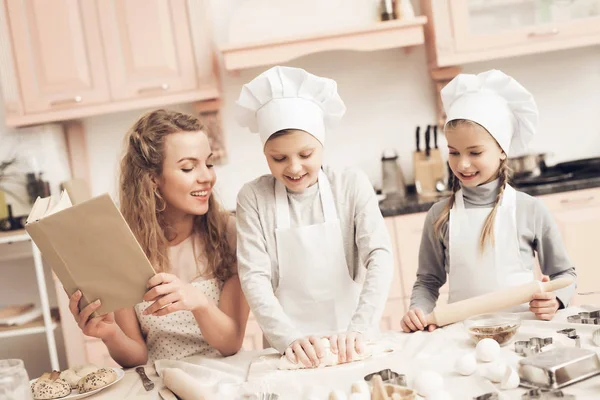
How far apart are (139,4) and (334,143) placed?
1.11 m

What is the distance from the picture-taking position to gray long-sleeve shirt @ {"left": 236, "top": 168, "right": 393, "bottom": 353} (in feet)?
4.70

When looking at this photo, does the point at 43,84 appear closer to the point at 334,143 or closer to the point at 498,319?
the point at 334,143

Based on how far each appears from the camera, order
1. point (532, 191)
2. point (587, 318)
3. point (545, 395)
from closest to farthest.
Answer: point (545, 395) → point (587, 318) → point (532, 191)

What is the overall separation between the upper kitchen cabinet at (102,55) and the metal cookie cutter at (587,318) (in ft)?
6.73

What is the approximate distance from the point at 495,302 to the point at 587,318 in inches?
6.7

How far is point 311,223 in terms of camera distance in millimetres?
1599

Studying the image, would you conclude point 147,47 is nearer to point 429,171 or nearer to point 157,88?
point 157,88

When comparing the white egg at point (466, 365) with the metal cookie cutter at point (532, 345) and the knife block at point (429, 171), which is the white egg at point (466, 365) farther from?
the knife block at point (429, 171)

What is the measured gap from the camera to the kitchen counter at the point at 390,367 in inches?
42.3

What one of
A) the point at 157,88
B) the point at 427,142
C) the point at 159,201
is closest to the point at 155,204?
the point at 159,201

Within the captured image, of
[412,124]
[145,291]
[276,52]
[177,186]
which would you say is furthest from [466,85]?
[412,124]

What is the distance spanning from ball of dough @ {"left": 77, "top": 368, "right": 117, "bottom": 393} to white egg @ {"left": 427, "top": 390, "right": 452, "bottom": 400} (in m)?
0.62

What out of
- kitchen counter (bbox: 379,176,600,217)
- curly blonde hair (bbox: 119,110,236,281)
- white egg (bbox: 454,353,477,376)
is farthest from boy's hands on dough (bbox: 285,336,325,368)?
kitchen counter (bbox: 379,176,600,217)

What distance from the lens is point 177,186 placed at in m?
1.59
